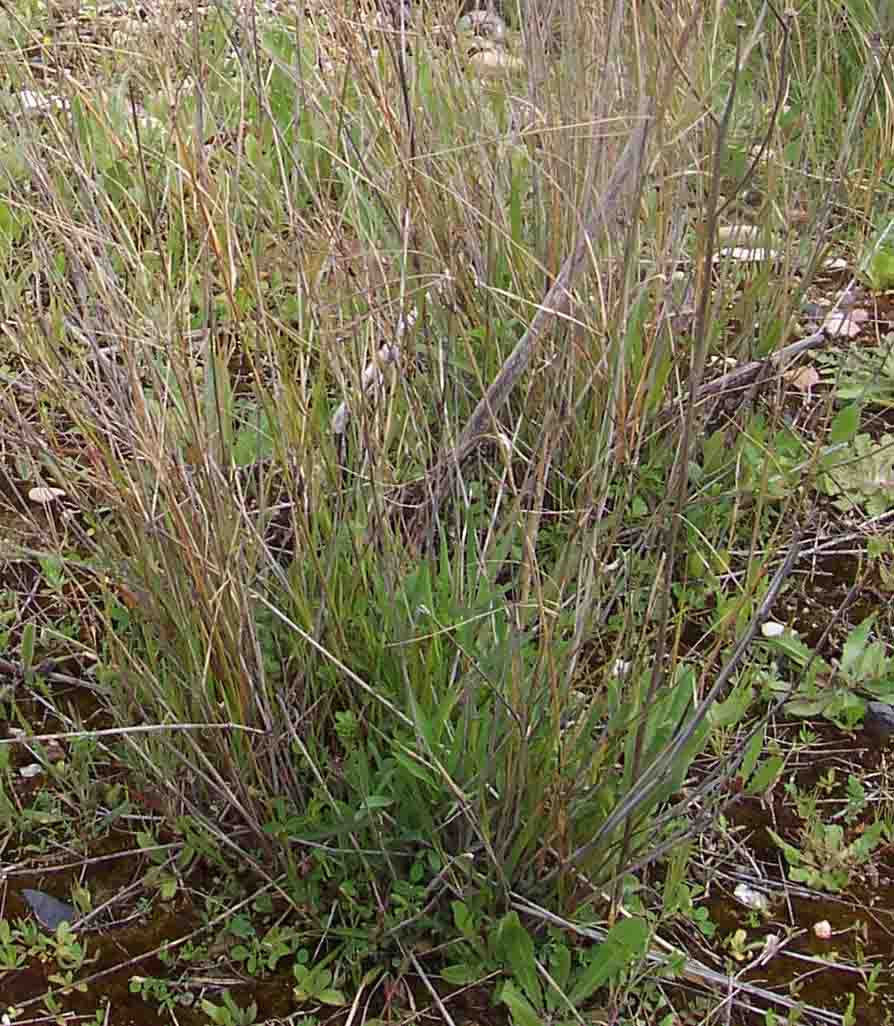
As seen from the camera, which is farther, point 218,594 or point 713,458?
point 713,458

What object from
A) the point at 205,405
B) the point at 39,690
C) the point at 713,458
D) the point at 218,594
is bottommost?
the point at 39,690

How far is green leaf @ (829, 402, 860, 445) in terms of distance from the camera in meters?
1.67

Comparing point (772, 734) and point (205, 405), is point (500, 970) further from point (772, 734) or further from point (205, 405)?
point (205, 405)

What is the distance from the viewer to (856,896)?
1.24 m

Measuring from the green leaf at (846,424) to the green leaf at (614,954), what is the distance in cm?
83

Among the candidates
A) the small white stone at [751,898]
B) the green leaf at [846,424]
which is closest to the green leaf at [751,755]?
the small white stone at [751,898]

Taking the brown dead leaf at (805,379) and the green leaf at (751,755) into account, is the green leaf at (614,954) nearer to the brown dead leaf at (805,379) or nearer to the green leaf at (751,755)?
the green leaf at (751,755)

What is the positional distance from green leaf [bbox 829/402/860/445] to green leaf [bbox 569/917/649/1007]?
0.83 m

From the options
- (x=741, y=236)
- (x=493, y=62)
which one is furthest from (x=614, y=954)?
(x=493, y=62)

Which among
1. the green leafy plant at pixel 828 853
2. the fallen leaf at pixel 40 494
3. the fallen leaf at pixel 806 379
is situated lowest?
the green leafy plant at pixel 828 853

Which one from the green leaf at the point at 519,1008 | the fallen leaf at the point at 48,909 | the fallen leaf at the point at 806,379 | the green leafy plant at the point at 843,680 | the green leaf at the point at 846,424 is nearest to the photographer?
the green leaf at the point at 519,1008

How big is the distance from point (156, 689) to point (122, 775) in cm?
21

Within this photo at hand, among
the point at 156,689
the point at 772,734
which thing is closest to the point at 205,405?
the point at 156,689

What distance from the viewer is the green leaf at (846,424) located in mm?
1665
